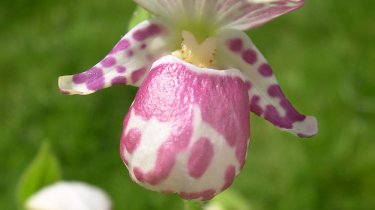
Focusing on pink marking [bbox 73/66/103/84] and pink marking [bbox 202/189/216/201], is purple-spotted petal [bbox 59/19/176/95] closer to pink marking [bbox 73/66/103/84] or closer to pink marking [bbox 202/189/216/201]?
pink marking [bbox 73/66/103/84]

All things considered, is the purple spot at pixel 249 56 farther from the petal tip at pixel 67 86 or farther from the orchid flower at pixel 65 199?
the orchid flower at pixel 65 199

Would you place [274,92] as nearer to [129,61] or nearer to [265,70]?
[265,70]

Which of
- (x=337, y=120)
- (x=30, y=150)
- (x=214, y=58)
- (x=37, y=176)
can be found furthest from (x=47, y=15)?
(x=214, y=58)

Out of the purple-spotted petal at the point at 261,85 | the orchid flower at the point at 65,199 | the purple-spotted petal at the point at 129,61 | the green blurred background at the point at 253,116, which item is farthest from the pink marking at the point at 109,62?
the green blurred background at the point at 253,116

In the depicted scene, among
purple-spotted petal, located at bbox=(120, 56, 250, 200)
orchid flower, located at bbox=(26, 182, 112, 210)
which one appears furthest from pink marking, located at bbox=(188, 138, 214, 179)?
orchid flower, located at bbox=(26, 182, 112, 210)

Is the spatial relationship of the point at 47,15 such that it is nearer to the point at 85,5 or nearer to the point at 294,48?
the point at 85,5

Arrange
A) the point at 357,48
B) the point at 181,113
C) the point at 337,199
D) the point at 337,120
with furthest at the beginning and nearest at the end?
the point at 357,48 < the point at 337,120 < the point at 337,199 < the point at 181,113
